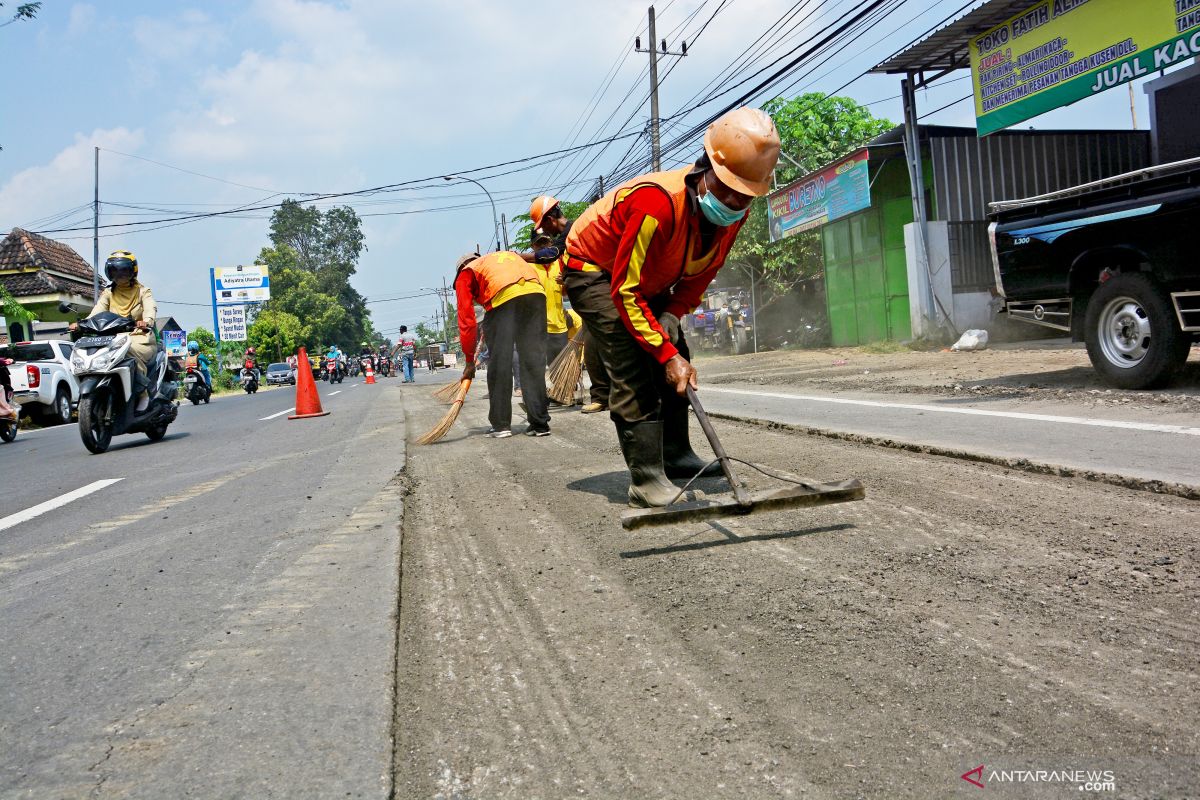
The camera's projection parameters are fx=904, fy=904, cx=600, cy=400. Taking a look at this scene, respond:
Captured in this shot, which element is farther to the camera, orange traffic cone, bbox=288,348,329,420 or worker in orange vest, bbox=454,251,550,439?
orange traffic cone, bbox=288,348,329,420

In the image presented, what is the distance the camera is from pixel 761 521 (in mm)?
3502

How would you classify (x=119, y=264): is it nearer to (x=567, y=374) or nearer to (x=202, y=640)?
(x=567, y=374)

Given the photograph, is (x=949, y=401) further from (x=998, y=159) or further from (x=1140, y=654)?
(x=998, y=159)

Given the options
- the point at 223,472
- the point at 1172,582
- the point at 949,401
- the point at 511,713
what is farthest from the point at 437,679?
the point at 949,401

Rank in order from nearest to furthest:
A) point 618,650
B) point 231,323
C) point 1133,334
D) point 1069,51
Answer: point 618,650
point 1133,334
point 1069,51
point 231,323

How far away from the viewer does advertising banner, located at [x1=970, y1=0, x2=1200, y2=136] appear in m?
11.3

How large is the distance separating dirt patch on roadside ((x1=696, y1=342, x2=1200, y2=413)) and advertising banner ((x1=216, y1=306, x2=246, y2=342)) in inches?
2049

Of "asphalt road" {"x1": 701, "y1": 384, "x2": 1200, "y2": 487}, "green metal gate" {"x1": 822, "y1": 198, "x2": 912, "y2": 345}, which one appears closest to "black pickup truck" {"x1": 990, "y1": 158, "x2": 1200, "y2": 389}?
"asphalt road" {"x1": 701, "y1": 384, "x2": 1200, "y2": 487}

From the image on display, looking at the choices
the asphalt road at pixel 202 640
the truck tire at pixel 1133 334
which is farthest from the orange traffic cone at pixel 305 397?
the truck tire at pixel 1133 334

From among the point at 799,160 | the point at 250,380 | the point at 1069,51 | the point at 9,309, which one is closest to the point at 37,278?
the point at 250,380

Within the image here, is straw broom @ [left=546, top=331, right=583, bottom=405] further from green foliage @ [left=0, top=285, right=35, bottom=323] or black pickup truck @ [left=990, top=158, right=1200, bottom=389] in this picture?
green foliage @ [left=0, top=285, right=35, bottom=323]

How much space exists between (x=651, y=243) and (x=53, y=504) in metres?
4.15

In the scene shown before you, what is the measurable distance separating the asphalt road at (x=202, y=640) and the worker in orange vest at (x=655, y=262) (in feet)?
3.83

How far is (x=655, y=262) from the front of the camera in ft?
12.7
